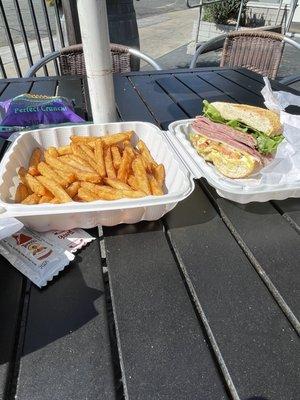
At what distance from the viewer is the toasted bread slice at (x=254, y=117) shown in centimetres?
116

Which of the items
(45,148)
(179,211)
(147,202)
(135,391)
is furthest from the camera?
(45,148)

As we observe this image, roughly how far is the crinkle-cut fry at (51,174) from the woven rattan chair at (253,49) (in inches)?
97.4

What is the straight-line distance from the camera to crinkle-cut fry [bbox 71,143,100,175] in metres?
0.96

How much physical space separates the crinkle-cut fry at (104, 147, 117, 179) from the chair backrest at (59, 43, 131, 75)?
82.7 inches

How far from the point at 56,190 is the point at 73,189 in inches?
2.0

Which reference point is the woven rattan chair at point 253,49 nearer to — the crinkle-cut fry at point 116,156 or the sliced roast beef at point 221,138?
the sliced roast beef at point 221,138

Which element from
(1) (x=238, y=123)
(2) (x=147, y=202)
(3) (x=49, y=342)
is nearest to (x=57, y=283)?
(3) (x=49, y=342)

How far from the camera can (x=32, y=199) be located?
865 mm

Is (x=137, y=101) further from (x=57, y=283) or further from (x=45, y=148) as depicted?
(x=57, y=283)

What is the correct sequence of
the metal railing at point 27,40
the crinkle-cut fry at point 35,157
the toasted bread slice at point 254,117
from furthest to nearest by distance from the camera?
1. the metal railing at point 27,40
2. the toasted bread slice at point 254,117
3. the crinkle-cut fry at point 35,157

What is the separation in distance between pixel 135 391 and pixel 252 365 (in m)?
0.24

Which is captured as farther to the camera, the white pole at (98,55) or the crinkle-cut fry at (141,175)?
the white pole at (98,55)

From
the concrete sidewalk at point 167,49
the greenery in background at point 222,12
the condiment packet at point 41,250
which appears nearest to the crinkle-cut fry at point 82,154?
the condiment packet at point 41,250

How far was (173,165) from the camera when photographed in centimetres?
103
